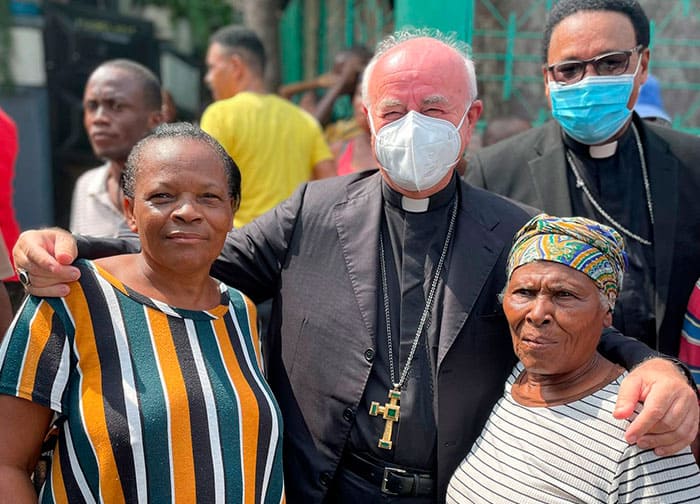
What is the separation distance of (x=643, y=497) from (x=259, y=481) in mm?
996

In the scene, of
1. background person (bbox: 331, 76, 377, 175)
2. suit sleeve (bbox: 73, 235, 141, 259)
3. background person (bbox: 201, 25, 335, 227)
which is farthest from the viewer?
background person (bbox: 331, 76, 377, 175)

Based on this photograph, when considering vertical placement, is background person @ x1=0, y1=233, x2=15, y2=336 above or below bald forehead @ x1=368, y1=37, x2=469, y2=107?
below

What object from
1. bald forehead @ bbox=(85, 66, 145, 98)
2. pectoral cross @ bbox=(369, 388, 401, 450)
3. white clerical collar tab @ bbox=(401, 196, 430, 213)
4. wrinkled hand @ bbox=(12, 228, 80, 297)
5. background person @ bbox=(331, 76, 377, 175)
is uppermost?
bald forehead @ bbox=(85, 66, 145, 98)

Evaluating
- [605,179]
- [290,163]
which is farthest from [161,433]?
[290,163]

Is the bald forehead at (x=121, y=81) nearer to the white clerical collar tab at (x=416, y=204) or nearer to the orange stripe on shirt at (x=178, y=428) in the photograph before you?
the white clerical collar tab at (x=416, y=204)

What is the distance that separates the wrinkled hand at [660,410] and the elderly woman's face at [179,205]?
1189mm

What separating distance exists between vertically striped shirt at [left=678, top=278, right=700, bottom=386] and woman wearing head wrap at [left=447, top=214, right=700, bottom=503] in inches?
21.5

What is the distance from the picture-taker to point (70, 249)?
206 centimetres

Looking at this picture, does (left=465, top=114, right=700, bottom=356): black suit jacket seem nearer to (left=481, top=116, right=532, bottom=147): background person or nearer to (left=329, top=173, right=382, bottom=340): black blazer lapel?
(left=329, top=173, right=382, bottom=340): black blazer lapel

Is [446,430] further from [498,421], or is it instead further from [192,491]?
[192,491]

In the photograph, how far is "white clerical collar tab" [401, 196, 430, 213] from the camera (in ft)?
8.52

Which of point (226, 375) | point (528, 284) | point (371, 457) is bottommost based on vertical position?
point (371, 457)

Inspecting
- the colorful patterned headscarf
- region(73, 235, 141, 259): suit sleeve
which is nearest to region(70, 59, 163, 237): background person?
region(73, 235, 141, 259): suit sleeve

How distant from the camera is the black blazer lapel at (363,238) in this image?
2.48 metres
